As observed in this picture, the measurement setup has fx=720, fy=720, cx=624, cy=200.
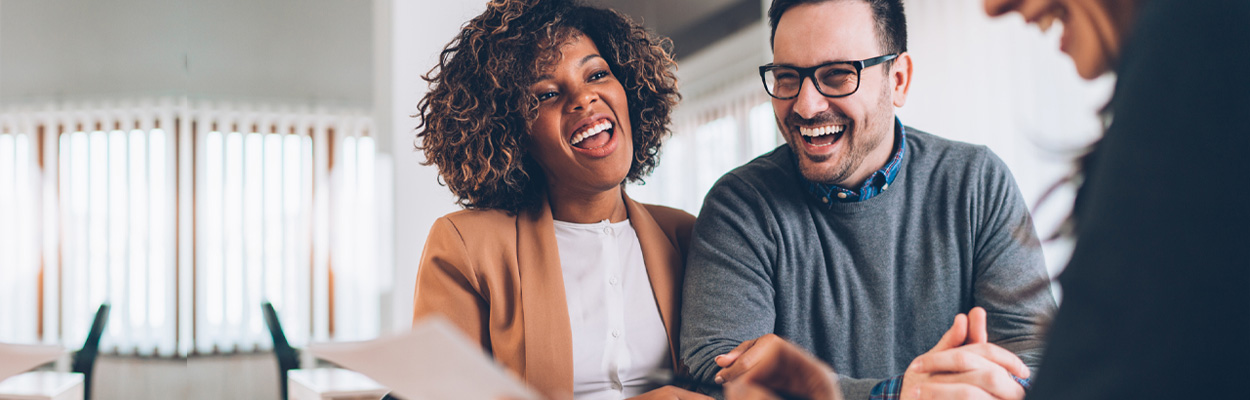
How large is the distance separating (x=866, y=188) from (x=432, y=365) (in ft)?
3.17

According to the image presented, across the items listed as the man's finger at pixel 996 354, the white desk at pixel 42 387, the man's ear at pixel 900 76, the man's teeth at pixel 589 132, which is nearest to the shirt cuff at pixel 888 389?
the man's finger at pixel 996 354

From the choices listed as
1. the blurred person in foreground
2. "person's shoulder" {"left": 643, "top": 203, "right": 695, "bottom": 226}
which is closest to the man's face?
"person's shoulder" {"left": 643, "top": 203, "right": 695, "bottom": 226}

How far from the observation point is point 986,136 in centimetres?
292

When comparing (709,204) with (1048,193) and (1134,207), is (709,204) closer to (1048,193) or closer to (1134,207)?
(1048,193)

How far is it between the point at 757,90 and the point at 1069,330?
9.76ft

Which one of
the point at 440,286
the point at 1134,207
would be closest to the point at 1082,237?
the point at 1134,207

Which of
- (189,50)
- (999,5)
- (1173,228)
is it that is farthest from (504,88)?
(189,50)

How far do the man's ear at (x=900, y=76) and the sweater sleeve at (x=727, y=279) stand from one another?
13.6 inches

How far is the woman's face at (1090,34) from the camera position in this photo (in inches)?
16.2

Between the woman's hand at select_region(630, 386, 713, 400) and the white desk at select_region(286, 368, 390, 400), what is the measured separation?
52.6 inches

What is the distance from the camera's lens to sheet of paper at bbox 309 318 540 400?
55cm

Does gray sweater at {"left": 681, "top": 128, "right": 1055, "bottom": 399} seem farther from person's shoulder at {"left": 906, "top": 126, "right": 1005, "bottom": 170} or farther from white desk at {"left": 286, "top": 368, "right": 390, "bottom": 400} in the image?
white desk at {"left": 286, "top": 368, "right": 390, "bottom": 400}

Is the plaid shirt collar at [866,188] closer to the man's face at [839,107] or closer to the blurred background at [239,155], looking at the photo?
the man's face at [839,107]

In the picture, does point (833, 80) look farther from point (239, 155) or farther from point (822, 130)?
point (239, 155)
